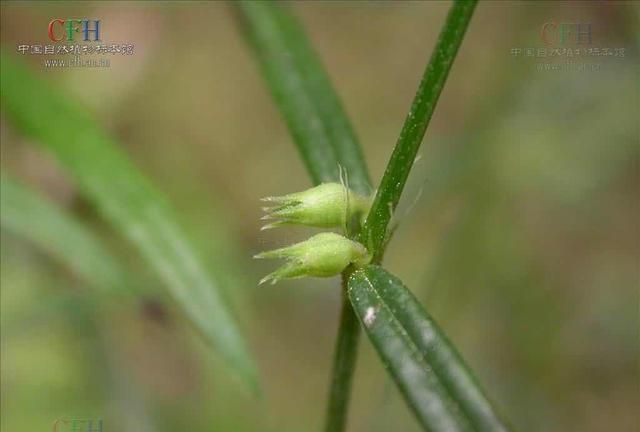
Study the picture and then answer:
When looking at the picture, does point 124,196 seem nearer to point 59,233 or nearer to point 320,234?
point 59,233

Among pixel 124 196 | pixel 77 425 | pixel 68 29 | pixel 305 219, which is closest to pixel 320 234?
pixel 305 219

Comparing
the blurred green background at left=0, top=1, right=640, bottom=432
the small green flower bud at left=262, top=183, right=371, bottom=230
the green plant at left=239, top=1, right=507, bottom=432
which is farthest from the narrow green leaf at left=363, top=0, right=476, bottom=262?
the blurred green background at left=0, top=1, right=640, bottom=432

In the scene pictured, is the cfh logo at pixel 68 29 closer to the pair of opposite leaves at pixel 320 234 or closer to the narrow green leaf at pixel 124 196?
the narrow green leaf at pixel 124 196

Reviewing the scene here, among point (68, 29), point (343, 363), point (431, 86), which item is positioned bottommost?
point (343, 363)

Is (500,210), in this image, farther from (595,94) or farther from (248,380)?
(248,380)

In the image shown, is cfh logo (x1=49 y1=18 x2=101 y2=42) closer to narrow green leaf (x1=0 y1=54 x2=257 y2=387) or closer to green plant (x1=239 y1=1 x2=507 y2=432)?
narrow green leaf (x1=0 y1=54 x2=257 y2=387)

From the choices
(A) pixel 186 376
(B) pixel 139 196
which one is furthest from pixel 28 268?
(B) pixel 139 196
